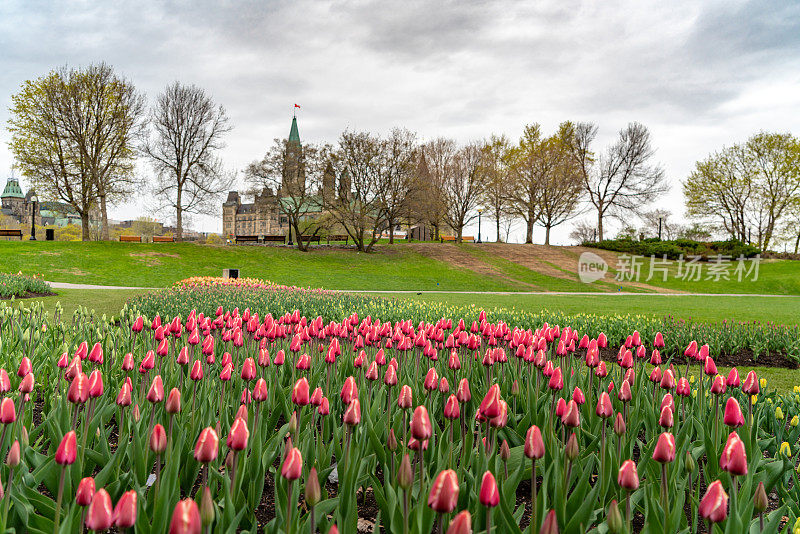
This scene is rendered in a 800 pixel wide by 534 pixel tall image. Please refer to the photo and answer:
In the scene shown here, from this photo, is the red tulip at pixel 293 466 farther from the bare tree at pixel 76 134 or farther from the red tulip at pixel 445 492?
the bare tree at pixel 76 134

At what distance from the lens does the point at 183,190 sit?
37.3m

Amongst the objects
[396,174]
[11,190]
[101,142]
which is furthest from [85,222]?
[11,190]

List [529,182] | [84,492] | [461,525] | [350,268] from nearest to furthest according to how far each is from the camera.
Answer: [461,525], [84,492], [350,268], [529,182]

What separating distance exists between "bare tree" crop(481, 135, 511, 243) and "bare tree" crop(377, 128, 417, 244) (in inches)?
397

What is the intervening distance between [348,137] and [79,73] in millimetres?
18574

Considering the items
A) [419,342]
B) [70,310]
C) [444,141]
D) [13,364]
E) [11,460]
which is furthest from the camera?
[444,141]

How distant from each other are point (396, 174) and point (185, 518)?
120ft

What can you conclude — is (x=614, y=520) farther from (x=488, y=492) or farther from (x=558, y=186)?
(x=558, y=186)

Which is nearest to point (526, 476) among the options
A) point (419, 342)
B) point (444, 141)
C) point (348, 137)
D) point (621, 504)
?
point (621, 504)

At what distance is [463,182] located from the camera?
46.1 m

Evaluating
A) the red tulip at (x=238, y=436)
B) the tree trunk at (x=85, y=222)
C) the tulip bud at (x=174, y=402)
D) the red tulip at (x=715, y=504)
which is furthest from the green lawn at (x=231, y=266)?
the red tulip at (x=715, y=504)

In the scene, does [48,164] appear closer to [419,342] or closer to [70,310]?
[70,310]

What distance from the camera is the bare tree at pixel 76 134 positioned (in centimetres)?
3275

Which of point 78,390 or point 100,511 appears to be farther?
point 78,390
